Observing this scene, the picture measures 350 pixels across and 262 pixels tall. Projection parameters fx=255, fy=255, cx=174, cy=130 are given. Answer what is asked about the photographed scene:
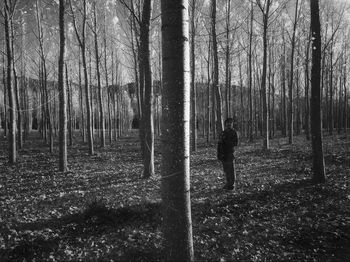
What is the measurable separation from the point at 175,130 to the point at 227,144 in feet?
14.4

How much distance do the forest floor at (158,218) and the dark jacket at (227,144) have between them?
99cm

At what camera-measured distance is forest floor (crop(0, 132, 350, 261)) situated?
383 cm

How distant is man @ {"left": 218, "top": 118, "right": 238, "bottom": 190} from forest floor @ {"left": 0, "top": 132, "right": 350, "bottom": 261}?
450 millimetres

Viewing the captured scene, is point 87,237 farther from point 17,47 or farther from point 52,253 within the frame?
point 17,47

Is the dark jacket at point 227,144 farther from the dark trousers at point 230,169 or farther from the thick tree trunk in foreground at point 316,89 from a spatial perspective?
the thick tree trunk in foreground at point 316,89

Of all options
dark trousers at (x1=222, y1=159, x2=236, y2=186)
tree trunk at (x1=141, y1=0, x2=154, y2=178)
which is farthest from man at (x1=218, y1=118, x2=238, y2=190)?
tree trunk at (x1=141, y1=0, x2=154, y2=178)

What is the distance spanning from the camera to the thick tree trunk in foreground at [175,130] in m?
2.63

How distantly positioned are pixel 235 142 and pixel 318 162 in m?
2.76

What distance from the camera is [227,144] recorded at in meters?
6.81

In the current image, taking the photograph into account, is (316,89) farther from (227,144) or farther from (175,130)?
(175,130)

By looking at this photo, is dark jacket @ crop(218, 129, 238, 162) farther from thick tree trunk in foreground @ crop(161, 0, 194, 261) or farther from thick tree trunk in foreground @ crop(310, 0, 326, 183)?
thick tree trunk in foreground @ crop(161, 0, 194, 261)

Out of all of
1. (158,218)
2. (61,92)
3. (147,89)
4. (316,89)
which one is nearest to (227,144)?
(158,218)

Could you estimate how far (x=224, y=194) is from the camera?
670cm

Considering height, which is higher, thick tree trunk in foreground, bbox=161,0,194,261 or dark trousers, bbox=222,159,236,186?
thick tree trunk in foreground, bbox=161,0,194,261
